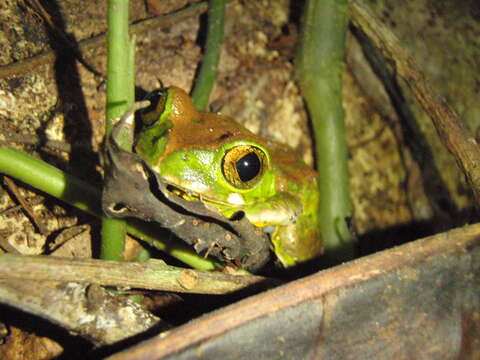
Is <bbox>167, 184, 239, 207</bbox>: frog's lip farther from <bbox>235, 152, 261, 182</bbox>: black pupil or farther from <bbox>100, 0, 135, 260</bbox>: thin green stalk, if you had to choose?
<bbox>100, 0, 135, 260</bbox>: thin green stalk

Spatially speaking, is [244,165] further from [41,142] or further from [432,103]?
[432,103]

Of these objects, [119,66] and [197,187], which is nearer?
[119,66]

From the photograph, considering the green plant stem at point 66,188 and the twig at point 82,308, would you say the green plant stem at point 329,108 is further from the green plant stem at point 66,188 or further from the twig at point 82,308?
the twig at point 82,308

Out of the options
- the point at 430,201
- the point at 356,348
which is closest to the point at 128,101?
the point at 356,348

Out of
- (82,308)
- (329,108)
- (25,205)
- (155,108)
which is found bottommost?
(82,308)

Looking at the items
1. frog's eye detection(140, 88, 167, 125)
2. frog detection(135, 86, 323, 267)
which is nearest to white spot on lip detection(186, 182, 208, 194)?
frog detection(135, 86, 323, 267)

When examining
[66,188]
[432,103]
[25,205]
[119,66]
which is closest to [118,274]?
[66,188]

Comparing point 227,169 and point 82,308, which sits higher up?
point 227,169
